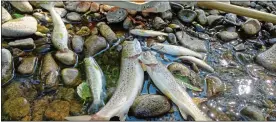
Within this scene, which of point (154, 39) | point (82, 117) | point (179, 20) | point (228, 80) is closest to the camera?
point (82, 117)

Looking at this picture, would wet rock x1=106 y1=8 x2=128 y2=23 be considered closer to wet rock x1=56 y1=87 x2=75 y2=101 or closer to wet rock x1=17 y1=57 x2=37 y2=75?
wet rock x1=17 y1=57 x2=37 y2=75

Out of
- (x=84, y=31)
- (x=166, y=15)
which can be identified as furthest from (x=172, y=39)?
(x=84, y=31)

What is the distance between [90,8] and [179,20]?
137cm

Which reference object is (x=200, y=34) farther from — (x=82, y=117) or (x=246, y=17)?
(x=82, y=117)

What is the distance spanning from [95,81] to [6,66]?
→ 1001mm

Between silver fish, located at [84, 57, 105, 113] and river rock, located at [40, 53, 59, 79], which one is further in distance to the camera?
river rock, located at [40, 53, 59, 79]

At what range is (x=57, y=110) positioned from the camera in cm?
355

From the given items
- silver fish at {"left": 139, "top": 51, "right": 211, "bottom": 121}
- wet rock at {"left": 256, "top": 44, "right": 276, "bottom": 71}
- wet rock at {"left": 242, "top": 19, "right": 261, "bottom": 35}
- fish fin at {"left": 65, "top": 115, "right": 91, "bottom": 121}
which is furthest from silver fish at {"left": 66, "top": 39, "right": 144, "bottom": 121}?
wet rock at {"left": 242, "top": 19, "right": 261, "bottom": 35}

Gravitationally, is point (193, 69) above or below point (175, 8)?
below

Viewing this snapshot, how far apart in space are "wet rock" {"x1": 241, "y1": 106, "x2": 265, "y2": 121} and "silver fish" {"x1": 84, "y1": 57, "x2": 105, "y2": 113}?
156 cm

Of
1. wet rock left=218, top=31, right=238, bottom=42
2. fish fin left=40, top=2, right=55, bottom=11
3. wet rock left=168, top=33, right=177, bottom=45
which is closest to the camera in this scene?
wet rock left=168, top=33, right=177, bottom=45

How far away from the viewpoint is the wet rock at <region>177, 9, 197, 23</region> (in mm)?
5250

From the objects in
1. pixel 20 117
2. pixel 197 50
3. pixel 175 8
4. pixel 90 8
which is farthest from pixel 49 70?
pixel 175 8

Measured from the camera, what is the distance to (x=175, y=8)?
5.38 metres
